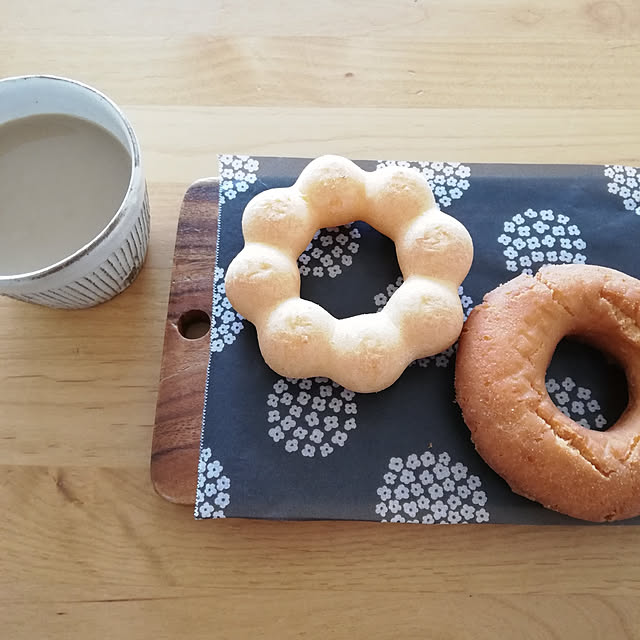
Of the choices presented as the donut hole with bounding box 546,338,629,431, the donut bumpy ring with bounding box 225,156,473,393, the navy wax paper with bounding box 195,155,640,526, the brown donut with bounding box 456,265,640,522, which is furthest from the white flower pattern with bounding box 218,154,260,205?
the donut hole with bounding box 546,338,629,431

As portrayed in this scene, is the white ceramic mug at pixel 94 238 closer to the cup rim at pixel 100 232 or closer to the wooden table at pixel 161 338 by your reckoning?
the cup rim at pixel 100 232

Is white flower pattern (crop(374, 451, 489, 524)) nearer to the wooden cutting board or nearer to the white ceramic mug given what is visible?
the wooden cutting board

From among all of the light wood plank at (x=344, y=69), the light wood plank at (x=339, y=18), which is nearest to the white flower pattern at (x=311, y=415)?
the light wood plank at (x=344, y=69)

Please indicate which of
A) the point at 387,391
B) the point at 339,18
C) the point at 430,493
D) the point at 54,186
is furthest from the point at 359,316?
the point at 339,18

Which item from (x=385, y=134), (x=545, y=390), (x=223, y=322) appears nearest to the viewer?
(x=545, y=390)

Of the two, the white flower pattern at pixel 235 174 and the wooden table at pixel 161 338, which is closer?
the wooden table at pixel 161 338

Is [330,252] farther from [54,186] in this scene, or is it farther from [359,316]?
[54,186]
